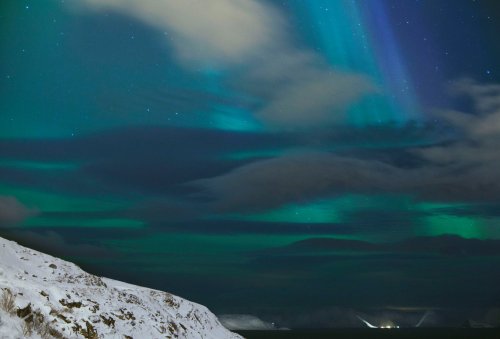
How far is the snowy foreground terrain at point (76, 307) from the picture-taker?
1623cm

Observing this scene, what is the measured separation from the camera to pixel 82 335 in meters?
19.1

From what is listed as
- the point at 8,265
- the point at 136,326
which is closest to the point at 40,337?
the point at 136,326

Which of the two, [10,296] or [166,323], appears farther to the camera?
[166,323]

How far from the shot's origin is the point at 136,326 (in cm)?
2602

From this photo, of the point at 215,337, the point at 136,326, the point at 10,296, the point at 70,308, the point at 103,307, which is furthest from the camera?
the point at 215,337

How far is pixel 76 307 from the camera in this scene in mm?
20953

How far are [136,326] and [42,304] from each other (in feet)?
28.2

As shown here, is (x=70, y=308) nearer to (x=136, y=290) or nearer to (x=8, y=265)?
(x=8, y=265)

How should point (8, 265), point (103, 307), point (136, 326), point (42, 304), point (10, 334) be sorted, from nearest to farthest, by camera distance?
point (10, 334) → point (42, 304) → point (103, 307) → point (136, 326) → point (8, 265)

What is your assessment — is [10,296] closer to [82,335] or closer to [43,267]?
[82,335]

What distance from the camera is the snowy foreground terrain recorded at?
16.2 metres

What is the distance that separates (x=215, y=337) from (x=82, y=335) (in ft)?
83.4

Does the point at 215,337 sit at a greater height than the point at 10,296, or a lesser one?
lesser

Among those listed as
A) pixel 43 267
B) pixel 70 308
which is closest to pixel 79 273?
pixel 43 267
